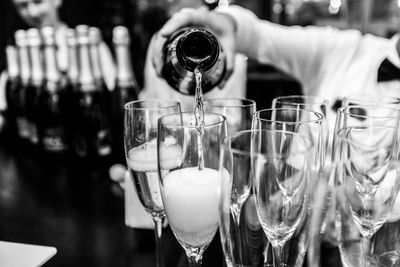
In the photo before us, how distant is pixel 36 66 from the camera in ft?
4.84

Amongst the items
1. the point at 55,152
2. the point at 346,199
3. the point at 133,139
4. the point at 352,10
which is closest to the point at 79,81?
the point at 55,152

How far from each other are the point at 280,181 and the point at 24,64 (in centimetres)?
125

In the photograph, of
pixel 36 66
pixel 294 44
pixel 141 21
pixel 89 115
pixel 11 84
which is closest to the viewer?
pixel 89 115

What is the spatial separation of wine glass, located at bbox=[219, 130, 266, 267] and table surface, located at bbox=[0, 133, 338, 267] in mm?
217

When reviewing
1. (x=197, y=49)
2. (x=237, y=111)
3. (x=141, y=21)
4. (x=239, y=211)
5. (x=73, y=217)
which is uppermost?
(x=141, y=21)

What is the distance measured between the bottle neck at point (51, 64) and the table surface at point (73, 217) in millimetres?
265

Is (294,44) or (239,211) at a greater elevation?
(294,44)

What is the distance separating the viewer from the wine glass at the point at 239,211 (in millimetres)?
488

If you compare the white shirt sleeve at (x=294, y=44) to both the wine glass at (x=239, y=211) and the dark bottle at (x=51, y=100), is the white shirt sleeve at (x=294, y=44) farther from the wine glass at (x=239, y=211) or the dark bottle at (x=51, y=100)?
the wine glass at (x=239, y=211)

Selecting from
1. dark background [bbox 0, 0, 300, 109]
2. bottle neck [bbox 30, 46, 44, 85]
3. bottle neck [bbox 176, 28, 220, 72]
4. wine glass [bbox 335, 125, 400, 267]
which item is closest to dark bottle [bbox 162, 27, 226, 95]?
bottle neck [bbox 176, 28, 220, 72]

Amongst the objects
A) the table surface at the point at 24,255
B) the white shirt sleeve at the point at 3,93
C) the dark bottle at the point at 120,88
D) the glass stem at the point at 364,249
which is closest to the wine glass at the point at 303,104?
the glass stem at the point at 364,249

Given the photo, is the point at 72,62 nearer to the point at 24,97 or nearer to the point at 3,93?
the point at 24,97

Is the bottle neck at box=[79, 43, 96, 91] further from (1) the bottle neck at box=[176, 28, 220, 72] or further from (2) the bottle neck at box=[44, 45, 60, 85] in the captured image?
(1) the bottle neck at box=[176, 28, 220, 72]

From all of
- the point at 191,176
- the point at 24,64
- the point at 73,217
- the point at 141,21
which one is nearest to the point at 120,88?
the point at 24,64
